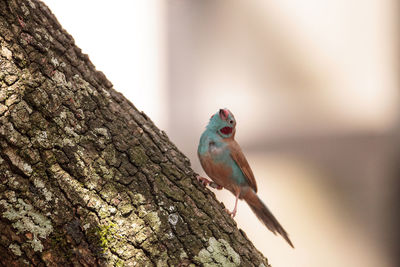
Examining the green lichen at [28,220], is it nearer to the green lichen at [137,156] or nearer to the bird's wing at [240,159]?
the green lichen at [137,156]

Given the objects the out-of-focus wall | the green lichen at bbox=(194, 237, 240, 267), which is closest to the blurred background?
the out-of-focus wall

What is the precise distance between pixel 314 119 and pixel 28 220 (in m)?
5.19

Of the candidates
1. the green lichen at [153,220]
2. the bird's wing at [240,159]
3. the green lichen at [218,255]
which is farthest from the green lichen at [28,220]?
the bird's wing at [240,159]

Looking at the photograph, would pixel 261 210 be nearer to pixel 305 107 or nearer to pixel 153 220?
pixel 153 220

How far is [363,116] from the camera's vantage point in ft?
20.9

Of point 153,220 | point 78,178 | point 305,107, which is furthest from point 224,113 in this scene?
point 305,107

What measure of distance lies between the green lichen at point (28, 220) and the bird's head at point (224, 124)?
6.41ft

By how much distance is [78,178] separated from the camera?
1.97 metres

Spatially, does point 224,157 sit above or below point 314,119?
below

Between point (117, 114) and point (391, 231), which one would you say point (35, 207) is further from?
point (391, 231)

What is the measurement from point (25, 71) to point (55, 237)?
646 mm

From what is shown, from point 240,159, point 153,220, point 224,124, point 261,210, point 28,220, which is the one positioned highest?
point 224,124

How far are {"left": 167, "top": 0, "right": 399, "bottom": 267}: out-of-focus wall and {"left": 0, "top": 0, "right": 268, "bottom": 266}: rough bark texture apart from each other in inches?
166

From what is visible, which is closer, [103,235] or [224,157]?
[103,235]
